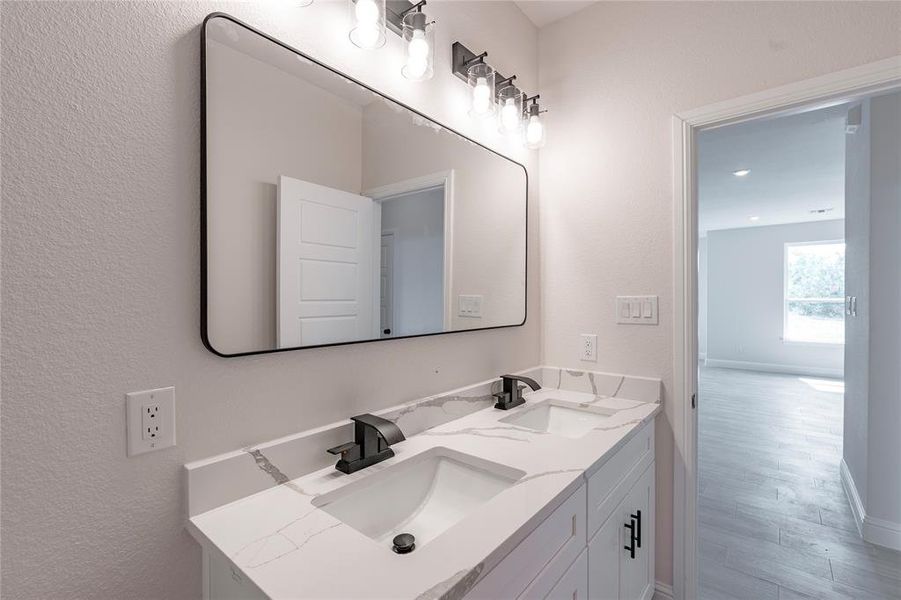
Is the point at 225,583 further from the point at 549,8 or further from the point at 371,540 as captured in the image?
the point at 549,8

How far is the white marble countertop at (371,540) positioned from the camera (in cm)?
69

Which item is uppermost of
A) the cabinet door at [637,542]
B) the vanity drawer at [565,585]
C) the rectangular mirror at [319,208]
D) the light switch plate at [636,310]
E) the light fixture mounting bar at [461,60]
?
the light fixture mounting bar at [461,60]

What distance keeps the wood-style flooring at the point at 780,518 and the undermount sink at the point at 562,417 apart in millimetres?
995

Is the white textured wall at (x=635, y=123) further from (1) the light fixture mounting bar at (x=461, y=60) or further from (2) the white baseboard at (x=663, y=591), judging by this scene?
(1) the light fixture mounting bar at (x=461, y=60)

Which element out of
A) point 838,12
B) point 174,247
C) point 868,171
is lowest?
point 174,247

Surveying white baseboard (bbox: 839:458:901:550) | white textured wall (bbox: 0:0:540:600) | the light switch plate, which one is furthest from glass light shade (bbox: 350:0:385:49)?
white baseboard (bbox: 839:458:901:550)

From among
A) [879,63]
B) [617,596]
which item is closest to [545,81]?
[879,63]

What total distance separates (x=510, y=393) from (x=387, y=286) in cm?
72

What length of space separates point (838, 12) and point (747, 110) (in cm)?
35

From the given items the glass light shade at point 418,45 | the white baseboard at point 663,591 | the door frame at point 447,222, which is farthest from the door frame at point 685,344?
the glass light shade at point 418,45

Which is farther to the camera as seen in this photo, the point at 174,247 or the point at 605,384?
the point at 605,384

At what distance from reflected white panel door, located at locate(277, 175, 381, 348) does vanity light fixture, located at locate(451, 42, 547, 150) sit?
27.9 inches

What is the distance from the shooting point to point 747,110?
1568 mm

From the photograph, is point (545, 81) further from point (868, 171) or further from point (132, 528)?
point (132, 528)
